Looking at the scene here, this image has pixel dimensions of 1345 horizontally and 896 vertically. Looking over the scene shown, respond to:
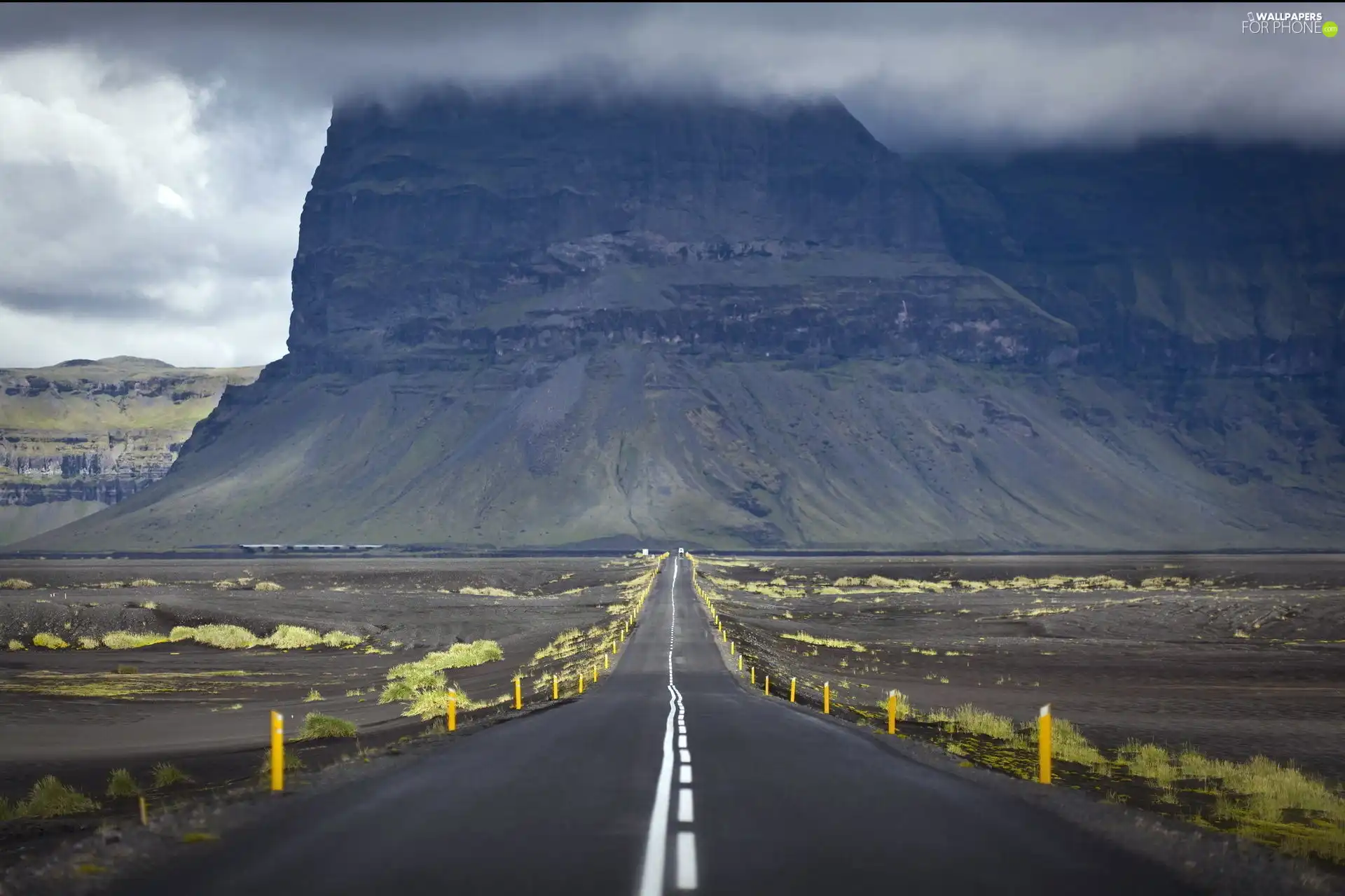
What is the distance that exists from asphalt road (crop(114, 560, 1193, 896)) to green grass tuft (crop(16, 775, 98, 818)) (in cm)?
350

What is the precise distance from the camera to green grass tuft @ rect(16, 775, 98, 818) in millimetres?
16953

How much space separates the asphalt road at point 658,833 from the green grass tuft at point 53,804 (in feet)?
11.5

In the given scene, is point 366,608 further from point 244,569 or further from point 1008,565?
point 1008,565

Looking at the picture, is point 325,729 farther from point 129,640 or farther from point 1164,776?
point 129,640

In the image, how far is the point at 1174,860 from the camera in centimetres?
1238

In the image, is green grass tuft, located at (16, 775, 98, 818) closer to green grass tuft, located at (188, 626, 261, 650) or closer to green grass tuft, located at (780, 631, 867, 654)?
green grass tuft, located at (188, 626, 261, 650)

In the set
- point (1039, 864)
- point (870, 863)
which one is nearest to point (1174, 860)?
point (1039, 864)

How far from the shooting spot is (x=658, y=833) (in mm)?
12852

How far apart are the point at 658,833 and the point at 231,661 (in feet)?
128

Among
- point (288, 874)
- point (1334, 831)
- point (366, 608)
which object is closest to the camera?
point (288, 874)

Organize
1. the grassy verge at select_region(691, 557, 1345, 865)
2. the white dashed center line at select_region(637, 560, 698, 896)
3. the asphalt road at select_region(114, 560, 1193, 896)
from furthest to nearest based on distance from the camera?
the grassy verge at select_region(691, 557, 1345, 865) < the asphalt road at select_region(114, 560, 1193, 896) < the white dashed center line at select_region(637, 560, 698, 896)

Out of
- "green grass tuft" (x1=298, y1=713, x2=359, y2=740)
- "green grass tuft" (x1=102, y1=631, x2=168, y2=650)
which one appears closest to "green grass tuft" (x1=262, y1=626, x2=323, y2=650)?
"green grass tuft" (x1=102, y1=631, x2=168, y2=650)

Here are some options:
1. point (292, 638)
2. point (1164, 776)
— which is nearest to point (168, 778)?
point (1164, 776)

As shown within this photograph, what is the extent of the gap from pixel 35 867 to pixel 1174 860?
9.23 meters
